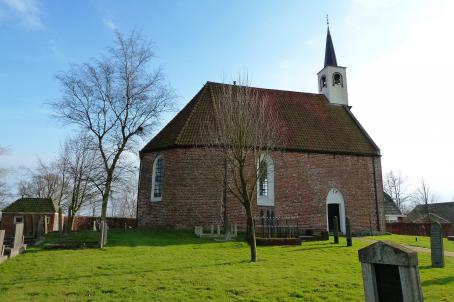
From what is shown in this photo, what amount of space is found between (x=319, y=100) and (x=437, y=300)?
71.2 ft

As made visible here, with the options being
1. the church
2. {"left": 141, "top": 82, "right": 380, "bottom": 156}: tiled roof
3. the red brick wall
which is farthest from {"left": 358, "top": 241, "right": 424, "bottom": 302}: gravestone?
{"left": 141, "top": 82, "right": 380, "bottom": 156}: tiled roof

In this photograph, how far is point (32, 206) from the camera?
1264 inches

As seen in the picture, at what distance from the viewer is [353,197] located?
2275 centimetres

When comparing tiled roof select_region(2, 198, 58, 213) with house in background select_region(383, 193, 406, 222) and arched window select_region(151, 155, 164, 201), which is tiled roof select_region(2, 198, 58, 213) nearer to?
arched window select_region(151, 155, 164, 201)

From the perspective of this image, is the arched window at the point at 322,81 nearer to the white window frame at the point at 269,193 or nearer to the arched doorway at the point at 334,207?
the arched doorway at the point at 334,207

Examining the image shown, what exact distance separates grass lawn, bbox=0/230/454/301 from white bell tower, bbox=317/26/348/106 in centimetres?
1638

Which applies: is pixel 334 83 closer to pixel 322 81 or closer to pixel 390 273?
pixel 322 81

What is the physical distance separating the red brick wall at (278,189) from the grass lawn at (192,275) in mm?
5496

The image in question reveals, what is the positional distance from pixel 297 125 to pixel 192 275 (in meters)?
16.4

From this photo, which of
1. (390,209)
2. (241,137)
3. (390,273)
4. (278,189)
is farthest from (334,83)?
(390,273)

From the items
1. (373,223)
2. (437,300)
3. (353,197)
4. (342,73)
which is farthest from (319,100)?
(437,300)

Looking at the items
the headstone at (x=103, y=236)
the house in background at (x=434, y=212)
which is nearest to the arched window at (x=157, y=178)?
the headstone at (x=103, y=236)

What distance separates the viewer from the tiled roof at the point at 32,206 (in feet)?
103

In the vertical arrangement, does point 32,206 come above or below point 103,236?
above
